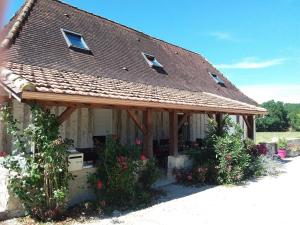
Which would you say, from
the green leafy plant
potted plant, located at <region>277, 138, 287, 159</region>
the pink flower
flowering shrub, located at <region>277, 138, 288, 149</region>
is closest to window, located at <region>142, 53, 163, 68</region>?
the pink flower

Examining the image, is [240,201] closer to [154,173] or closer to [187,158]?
[154,173]

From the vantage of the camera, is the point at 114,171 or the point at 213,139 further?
the point at 213,139

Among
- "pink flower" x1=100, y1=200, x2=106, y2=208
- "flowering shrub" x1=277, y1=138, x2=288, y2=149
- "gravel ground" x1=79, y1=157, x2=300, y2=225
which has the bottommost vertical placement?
"gravel ground" x1=79, y1=157, x2=300, y2=225

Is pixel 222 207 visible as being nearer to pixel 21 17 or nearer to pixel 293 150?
pixel 21 17

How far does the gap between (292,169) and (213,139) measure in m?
5.45

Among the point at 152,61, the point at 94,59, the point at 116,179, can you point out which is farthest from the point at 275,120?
the point at 116,179

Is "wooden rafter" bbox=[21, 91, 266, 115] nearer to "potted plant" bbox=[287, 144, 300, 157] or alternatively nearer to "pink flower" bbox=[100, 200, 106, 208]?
"pink flower" bbox=[100, 200, 106, 208]

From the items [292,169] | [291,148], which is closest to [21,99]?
[292,169]

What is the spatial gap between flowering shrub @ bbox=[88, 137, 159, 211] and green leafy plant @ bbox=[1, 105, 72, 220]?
1.14 metres

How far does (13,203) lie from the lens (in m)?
6.91

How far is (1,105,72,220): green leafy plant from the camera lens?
21.9 feet

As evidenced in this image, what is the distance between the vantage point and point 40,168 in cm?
684

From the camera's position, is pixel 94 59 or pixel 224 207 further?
pixel 94 59

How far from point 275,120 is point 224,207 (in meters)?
57.0
